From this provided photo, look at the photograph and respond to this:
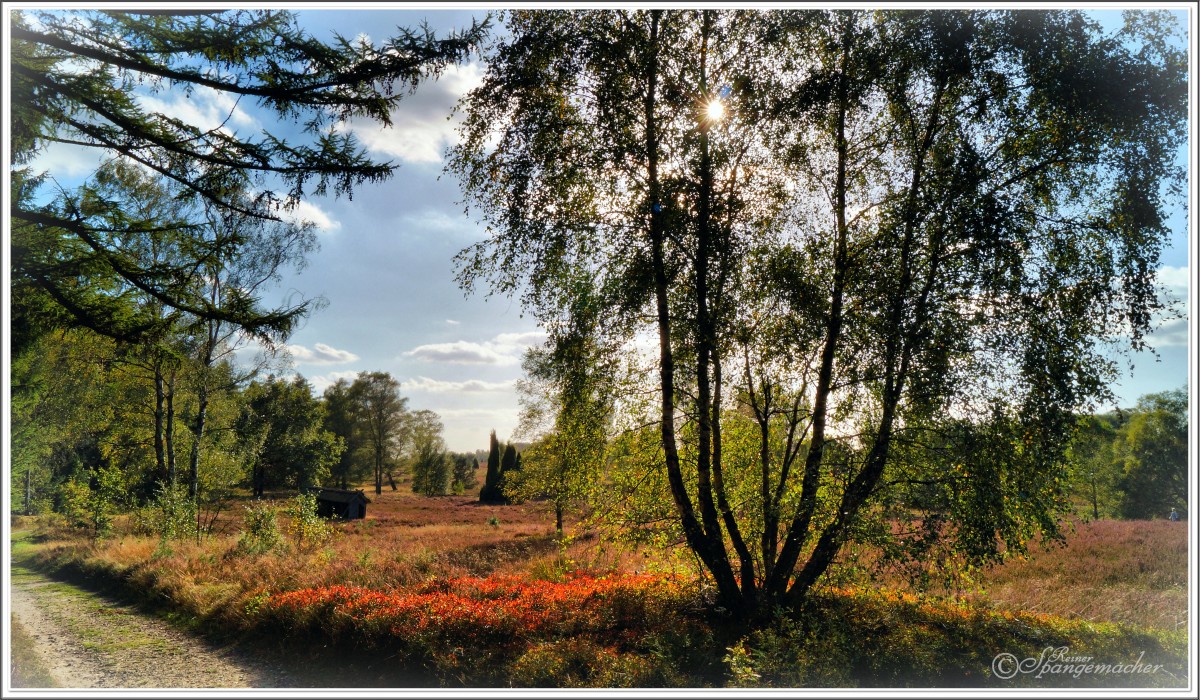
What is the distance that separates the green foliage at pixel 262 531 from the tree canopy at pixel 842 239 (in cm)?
1024

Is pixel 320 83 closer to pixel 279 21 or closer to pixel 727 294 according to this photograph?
pixel 279 21

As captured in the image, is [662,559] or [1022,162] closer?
[1022,162]

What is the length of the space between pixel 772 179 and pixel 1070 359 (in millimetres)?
3953

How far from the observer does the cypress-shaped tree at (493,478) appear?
38688 millimetres

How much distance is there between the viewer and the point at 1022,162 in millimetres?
6348

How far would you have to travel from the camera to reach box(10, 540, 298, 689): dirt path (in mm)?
5883

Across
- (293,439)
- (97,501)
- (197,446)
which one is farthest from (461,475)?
(97,501)

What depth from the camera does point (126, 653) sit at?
264 inches

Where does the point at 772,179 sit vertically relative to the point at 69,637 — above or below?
above

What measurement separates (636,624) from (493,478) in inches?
1317

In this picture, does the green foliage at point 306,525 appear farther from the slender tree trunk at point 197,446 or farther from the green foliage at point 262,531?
the slender tree trunk at point 197,446

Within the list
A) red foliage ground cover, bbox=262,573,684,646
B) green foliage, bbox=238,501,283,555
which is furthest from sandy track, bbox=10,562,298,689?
green foliage, bbox=238,501,283,555

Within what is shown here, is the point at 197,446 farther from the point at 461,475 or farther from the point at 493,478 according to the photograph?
the point at 461,475

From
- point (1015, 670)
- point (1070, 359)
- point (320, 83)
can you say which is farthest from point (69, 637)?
point (1070, 359)
